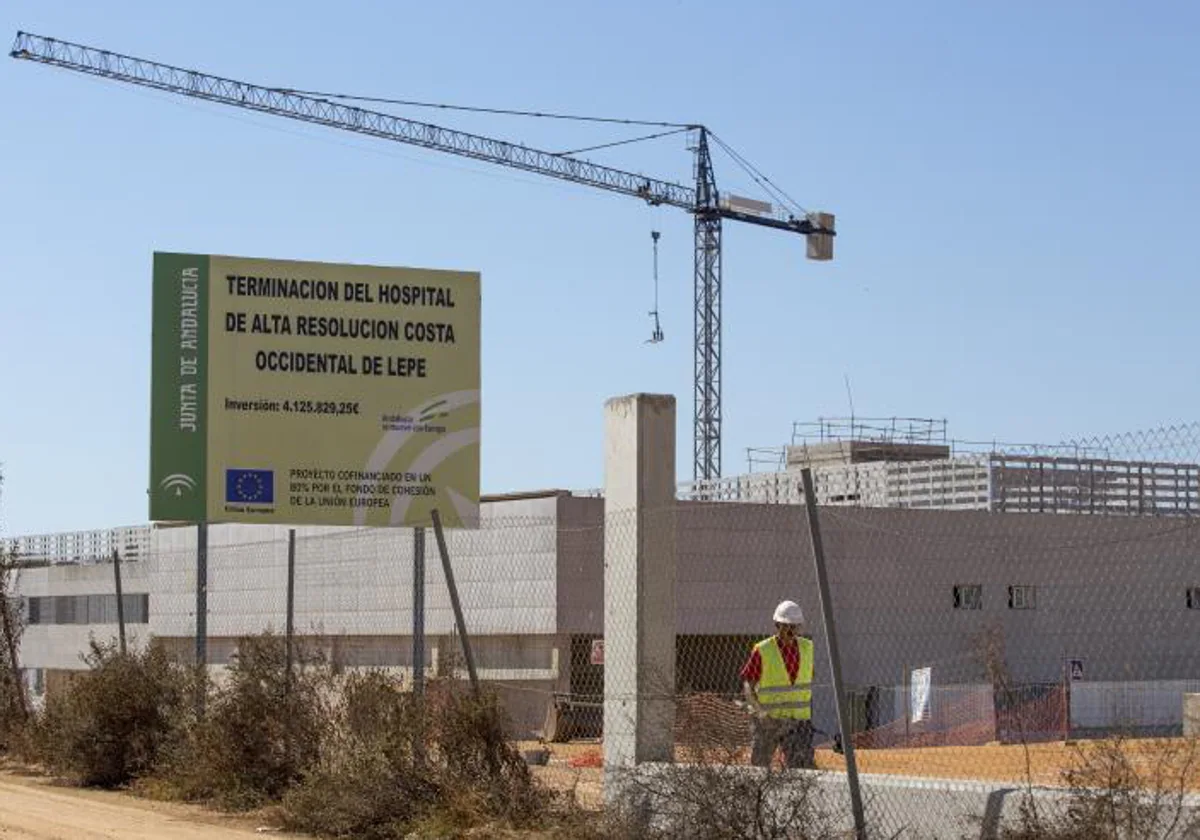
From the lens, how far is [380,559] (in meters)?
44.0

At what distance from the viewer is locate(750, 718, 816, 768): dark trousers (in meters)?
13.1

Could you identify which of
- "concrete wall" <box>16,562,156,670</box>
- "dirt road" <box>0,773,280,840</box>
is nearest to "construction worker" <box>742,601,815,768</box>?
"dirt road" <box>0,773,280,840</box>

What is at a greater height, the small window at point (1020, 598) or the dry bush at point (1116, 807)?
the small window at point (1020, 598)

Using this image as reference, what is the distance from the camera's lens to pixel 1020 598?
4675 cm

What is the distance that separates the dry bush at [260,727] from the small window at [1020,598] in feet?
101

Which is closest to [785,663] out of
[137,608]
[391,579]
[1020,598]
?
[391,579]

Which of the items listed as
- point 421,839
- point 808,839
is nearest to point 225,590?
point 421,839

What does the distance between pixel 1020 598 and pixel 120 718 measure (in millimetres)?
29890

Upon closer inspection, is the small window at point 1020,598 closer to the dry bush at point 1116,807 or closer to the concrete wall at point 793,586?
the concrete wall at point 793,586

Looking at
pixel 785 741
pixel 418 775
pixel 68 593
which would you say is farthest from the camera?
pixel 68 593

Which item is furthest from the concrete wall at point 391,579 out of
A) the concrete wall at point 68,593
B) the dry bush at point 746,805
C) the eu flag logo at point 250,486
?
the dry bush at point 746,805

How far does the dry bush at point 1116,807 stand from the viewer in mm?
10438

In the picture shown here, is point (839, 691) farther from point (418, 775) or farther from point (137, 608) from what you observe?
point (137, 608)

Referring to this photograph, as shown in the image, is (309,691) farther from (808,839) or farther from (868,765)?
(868,765)
